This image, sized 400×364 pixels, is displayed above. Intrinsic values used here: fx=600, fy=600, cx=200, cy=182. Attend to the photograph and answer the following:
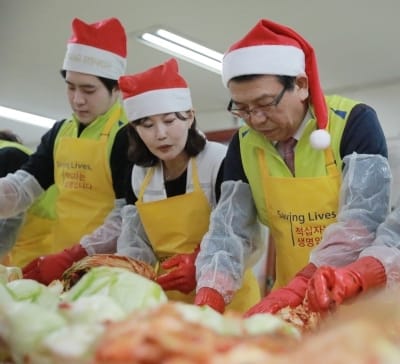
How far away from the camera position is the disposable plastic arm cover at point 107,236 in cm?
183

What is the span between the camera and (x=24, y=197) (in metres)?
2.15

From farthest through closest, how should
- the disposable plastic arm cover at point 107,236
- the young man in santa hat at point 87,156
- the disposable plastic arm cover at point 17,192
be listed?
the disposable plastic arm cover at point 17,192 < the young man in santa hat at point 87,156 < the disposable plastic arm cover at point 107,236

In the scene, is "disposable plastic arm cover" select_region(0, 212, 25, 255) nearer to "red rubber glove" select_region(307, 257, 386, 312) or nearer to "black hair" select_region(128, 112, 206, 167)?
"black hair" select_region(128, 112, 206, 167)

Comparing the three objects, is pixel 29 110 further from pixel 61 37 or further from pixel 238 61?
pixel 238 61

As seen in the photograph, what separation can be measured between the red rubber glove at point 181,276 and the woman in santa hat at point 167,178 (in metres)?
0.06

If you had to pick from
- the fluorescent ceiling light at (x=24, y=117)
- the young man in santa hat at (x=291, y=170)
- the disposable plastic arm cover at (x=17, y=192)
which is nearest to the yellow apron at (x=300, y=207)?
the young man in santa hat at (x=291, y=170)

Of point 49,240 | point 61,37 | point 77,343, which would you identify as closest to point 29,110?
point 61,37

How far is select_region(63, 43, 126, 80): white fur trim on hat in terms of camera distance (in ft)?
6.45

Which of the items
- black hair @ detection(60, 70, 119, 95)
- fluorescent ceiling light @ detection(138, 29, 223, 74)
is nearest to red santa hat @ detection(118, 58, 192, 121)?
black hair @ detection(60, 70, 119, 95)

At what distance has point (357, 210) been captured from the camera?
4.22 feet

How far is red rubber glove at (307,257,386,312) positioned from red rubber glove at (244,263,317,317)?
0.06 meters

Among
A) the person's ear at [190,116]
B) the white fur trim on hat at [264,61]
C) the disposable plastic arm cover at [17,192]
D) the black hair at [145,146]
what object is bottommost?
the disposable plastic arm cover at [17,192]

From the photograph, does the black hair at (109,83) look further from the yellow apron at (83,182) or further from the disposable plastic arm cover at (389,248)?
the disposable plastic arm cover at (389,248)

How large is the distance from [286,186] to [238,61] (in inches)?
12.6
